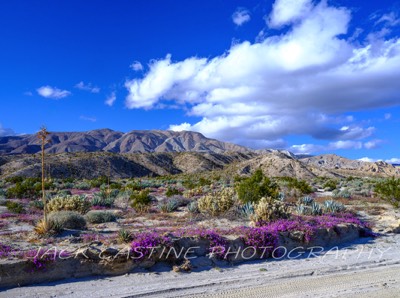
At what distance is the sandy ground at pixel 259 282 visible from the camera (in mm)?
7965

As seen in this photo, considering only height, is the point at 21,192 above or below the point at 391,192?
above

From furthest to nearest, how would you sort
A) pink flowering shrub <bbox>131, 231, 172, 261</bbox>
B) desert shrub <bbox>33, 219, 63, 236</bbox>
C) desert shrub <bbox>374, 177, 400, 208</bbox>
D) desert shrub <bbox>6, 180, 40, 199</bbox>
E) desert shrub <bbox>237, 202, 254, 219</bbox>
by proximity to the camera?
1. desert shrub <bbox>6, 180, 40, 199</bbox>
2. desert shrub <bbox>374, 177, 400, 208</bbox>
3. desert shrub <bbox>237, 202, 254, 219</bbox>
4. desert shrub <bbox>33, 219, 63, 236</bbox>
5. pink flowering shrub <bbox>131, 231, 172, 261</bbox>

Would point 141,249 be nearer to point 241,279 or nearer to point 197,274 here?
point 197,274

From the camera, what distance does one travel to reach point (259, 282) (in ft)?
29.1

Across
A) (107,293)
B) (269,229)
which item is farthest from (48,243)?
(269,229)

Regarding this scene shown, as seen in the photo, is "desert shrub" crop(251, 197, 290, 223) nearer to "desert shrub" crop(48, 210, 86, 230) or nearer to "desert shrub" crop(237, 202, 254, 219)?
"desert shrub" crop(237, 202, 254, 219)

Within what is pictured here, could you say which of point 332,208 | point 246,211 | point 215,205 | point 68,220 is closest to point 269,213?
point 246,211

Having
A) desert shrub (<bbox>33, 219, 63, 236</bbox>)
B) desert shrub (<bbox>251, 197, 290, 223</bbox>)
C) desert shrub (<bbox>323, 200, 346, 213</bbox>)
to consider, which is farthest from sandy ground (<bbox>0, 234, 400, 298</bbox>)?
desert shrub (<bbox>323, 200, 346, 213</bbox>)

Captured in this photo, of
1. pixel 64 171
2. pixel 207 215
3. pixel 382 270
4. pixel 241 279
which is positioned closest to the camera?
pixel 241 279

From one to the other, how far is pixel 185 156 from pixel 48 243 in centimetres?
9541

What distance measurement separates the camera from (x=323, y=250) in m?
12.0

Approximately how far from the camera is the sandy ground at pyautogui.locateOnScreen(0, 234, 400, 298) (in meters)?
7.96

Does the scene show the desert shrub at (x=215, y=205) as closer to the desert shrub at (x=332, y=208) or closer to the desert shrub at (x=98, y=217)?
the desert shrub at (x=98, y=217)

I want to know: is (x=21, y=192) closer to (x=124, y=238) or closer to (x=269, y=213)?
(x=124, y=238)
